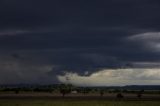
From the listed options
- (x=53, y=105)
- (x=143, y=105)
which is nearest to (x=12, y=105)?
(x=53, y=105)

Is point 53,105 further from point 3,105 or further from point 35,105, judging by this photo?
point 3,105

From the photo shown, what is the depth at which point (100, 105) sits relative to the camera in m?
71.6

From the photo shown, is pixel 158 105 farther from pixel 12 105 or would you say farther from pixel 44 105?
pixel 12 105

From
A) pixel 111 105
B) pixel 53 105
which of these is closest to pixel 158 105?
pixel 111 105

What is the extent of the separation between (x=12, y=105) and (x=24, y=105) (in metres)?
2.26

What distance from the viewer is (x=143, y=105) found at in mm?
71812

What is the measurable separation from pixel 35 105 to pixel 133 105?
56.0ft

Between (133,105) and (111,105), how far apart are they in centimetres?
384

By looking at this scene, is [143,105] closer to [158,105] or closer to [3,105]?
[158,105]

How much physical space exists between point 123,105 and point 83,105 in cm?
699

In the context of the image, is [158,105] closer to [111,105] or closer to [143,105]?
[143,105]

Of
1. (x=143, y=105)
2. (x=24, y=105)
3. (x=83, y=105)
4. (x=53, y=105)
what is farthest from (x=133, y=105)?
(x=24, y=105)

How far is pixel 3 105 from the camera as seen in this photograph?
71.4 meters

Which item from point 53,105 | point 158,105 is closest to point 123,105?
point 158,105
